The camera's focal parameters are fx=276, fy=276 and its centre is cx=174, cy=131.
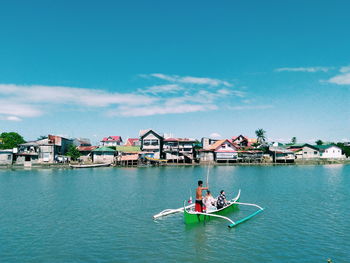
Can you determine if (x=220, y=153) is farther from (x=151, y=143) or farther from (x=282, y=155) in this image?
(x=282, y=155)

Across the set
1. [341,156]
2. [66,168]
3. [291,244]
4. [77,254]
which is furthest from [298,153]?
[77,254]

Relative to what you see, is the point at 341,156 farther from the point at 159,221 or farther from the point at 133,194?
the point at 159,221

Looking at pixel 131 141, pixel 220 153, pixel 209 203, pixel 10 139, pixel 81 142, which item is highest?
pixel 10 139

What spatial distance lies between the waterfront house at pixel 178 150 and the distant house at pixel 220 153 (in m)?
3.54

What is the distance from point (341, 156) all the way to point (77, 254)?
96.4 m

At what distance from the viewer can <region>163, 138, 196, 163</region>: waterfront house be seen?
3019 inches

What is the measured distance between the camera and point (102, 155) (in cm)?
7500

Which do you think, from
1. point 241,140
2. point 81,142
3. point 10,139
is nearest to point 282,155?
point 241,140

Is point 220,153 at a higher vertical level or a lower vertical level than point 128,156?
higher

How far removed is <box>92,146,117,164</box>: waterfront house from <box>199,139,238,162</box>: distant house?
25.2m

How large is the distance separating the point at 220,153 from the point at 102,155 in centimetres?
3259

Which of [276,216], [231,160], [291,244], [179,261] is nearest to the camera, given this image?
[179,261]

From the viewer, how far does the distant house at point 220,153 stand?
254 feet

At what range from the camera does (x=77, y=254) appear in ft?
44.6
